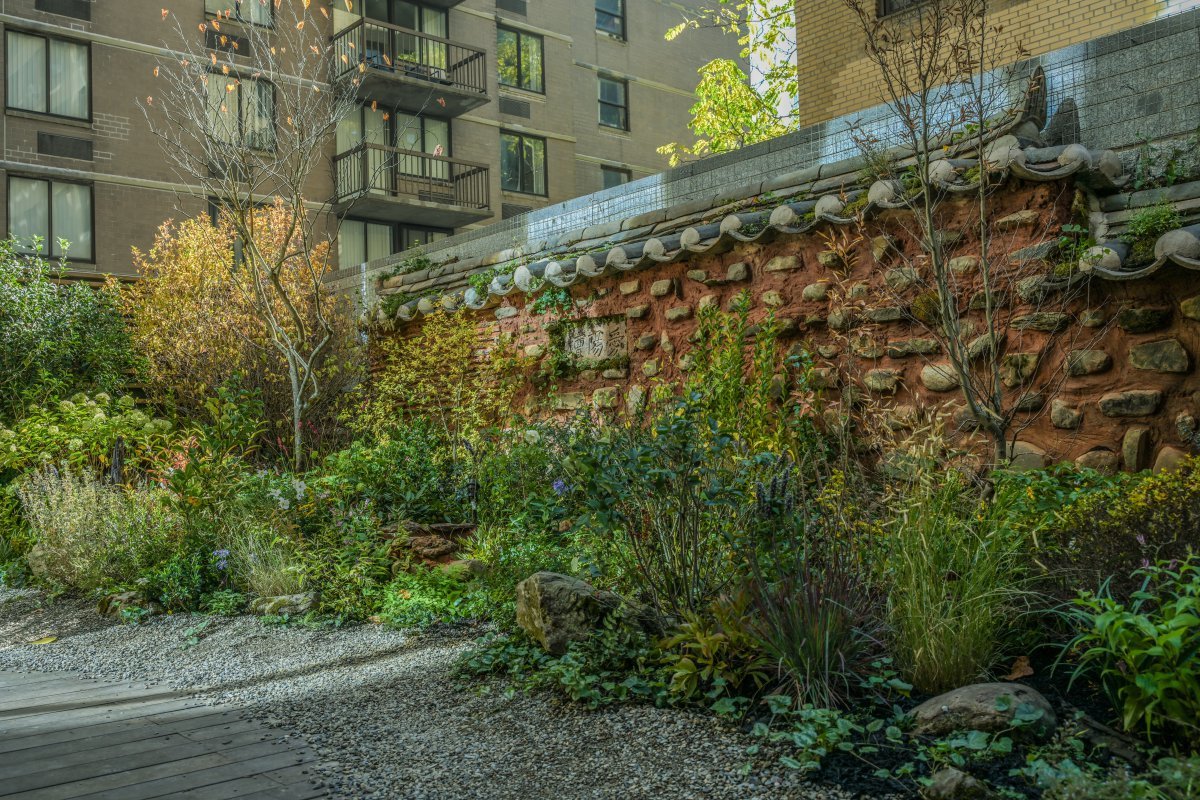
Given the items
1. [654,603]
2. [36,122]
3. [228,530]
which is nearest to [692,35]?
[36,122]

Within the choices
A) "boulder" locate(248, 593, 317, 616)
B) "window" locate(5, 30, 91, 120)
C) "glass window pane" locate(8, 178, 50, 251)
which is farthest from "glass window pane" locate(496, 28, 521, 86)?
"boulder" locate(248, 593, 317, 616)

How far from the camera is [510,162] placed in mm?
21234

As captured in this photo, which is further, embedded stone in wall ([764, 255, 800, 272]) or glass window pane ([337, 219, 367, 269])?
glass window pane ([337, 219, 367, 269])

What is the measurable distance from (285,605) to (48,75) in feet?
46.1

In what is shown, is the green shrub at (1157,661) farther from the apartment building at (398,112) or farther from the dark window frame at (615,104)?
the dark window frame at (615,104)

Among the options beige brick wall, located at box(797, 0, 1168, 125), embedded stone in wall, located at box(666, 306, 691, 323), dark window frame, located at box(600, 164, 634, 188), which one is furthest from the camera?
dark window frame, located at box(600, 164, 634, 188)

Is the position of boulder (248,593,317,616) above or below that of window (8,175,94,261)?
below

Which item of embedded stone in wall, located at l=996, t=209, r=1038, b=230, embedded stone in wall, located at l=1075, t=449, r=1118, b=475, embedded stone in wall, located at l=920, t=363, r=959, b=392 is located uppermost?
embedded stone in wall, located at l=996, t=209, r=1038, b=230

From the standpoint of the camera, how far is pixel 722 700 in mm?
3533

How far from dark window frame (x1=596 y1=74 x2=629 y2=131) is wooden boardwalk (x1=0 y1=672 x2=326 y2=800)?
67.5 ft

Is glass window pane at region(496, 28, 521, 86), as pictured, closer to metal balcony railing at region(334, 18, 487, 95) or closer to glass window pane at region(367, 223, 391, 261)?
metal balcony railing at region(334, 18, 487, 95)

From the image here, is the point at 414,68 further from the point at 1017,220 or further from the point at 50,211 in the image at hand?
the point at 1017,220

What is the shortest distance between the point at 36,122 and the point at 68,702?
14.5 m

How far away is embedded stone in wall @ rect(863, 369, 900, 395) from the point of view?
20.1ft
